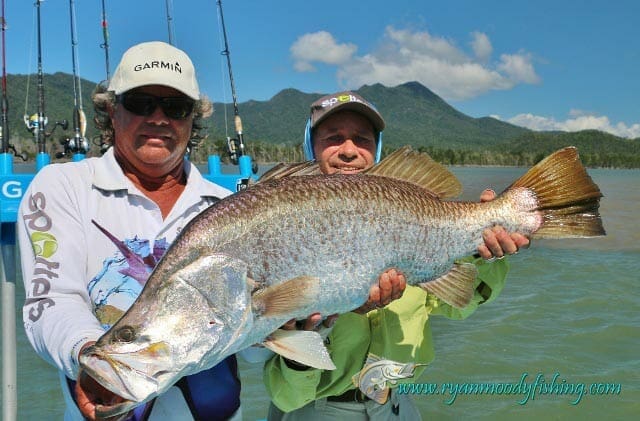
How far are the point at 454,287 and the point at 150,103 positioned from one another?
1.77 meters

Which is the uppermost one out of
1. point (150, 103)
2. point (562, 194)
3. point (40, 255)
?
point (150, 103)

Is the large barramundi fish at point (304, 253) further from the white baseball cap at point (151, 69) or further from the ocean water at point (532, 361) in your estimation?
the ocean water at point (532, 361)

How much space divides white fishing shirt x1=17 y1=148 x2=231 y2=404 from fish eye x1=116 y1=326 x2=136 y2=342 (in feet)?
0.56

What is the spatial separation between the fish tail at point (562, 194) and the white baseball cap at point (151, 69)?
177 cm

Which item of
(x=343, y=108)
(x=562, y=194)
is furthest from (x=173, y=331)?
(x=562, y=194)

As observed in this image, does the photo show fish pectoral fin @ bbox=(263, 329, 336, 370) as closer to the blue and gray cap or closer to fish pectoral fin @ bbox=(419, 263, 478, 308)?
fish pectoral fin @ bbox=(419, 263, 478, 308)

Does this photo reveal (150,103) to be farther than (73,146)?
No

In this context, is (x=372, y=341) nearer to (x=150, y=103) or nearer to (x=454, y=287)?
(x=454, y=287)

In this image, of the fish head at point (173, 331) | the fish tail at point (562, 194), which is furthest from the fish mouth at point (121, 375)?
the fish tail at point (562, 194)

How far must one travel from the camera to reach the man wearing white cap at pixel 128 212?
240 centimetres

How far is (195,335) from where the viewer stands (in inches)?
80.1

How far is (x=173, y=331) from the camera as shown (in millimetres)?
2008

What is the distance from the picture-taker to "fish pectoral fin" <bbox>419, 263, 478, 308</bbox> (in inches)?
108

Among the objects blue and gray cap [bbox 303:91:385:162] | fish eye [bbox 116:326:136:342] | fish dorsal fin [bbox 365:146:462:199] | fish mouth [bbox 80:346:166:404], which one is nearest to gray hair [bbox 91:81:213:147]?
blue and gray cap [bbox 303:91:385:162]
